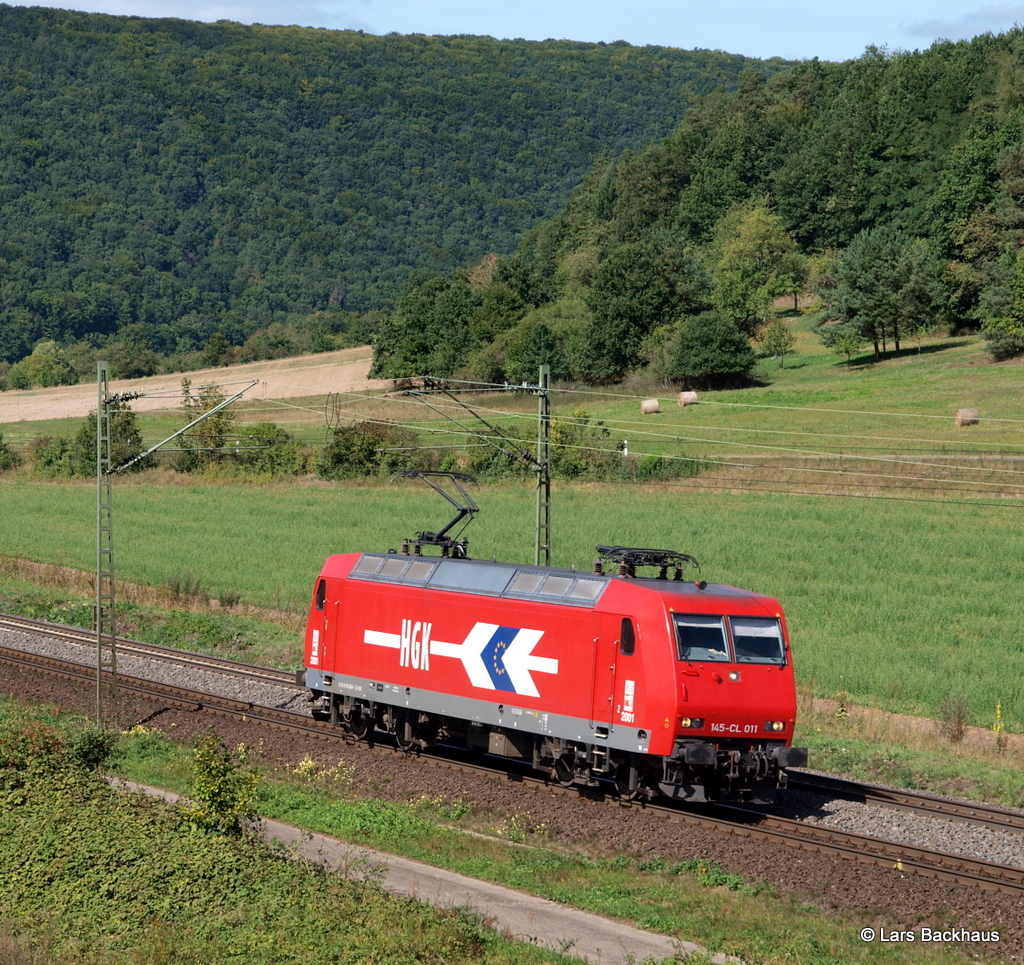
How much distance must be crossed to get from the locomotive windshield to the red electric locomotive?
0.02m

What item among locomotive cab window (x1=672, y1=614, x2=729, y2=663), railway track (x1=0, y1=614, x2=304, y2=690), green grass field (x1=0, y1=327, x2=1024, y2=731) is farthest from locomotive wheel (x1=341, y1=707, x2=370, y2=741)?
green grass field (x1=0, y1=327, x2=1024, y2=731)

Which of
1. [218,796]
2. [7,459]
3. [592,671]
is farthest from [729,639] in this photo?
[7,459]

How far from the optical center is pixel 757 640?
19.2 m

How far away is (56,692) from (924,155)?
115 metres

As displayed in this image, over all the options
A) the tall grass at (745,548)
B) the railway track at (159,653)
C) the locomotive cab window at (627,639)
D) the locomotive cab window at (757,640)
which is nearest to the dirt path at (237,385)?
the tall grass at (745,548)

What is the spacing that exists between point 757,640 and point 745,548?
26616mm

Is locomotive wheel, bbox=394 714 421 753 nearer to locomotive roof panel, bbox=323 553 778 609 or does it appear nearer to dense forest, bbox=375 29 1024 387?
locomotive roof panel, bbox=323 553 778 609

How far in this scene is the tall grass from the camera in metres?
30.1

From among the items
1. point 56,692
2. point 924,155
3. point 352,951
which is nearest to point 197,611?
point 56,692

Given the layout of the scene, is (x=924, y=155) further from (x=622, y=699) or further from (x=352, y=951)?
(x=352, y=951)

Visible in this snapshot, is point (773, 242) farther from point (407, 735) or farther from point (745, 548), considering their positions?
point (407, 735)

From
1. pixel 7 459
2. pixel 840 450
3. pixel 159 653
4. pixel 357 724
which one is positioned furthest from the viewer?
pixel 7 459

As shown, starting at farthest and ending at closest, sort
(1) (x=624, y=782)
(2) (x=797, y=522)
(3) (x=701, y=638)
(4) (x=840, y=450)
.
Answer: (4) (x=840, y=450) < (2) (x=797, y=522) < (1) (x=624, y=782) < (3) (x=701, y=638)

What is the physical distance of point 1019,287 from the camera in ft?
274
